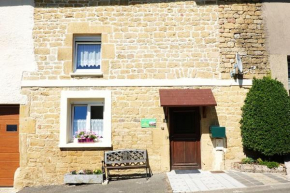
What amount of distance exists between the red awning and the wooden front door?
2.24 feet

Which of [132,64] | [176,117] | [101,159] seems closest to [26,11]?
[132,64]

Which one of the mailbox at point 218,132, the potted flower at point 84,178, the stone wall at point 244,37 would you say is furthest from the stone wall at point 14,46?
the stone wall at point 244,37

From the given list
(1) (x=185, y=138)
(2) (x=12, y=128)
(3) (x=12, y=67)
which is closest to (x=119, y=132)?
(1) (x=185, y=138)

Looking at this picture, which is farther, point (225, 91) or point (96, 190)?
point (225, 91)

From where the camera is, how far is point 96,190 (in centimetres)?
615

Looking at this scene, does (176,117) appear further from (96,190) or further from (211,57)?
(96,190)

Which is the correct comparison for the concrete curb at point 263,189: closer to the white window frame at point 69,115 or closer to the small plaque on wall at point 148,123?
the small plaque on wall at point 148,123

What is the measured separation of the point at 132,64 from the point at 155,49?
0.88m

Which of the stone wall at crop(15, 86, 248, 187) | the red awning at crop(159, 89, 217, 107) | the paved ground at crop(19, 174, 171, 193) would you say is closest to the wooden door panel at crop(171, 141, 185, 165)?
the stone wall at crop(15, 86, 248, 187)

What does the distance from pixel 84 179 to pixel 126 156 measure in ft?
4.40

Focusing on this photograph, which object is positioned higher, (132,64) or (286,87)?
(132,64)

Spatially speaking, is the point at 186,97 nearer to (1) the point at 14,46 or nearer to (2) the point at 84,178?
(2) the point at 84,178

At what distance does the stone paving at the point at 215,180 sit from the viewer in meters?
5.68

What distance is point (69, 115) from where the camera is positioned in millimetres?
7527
